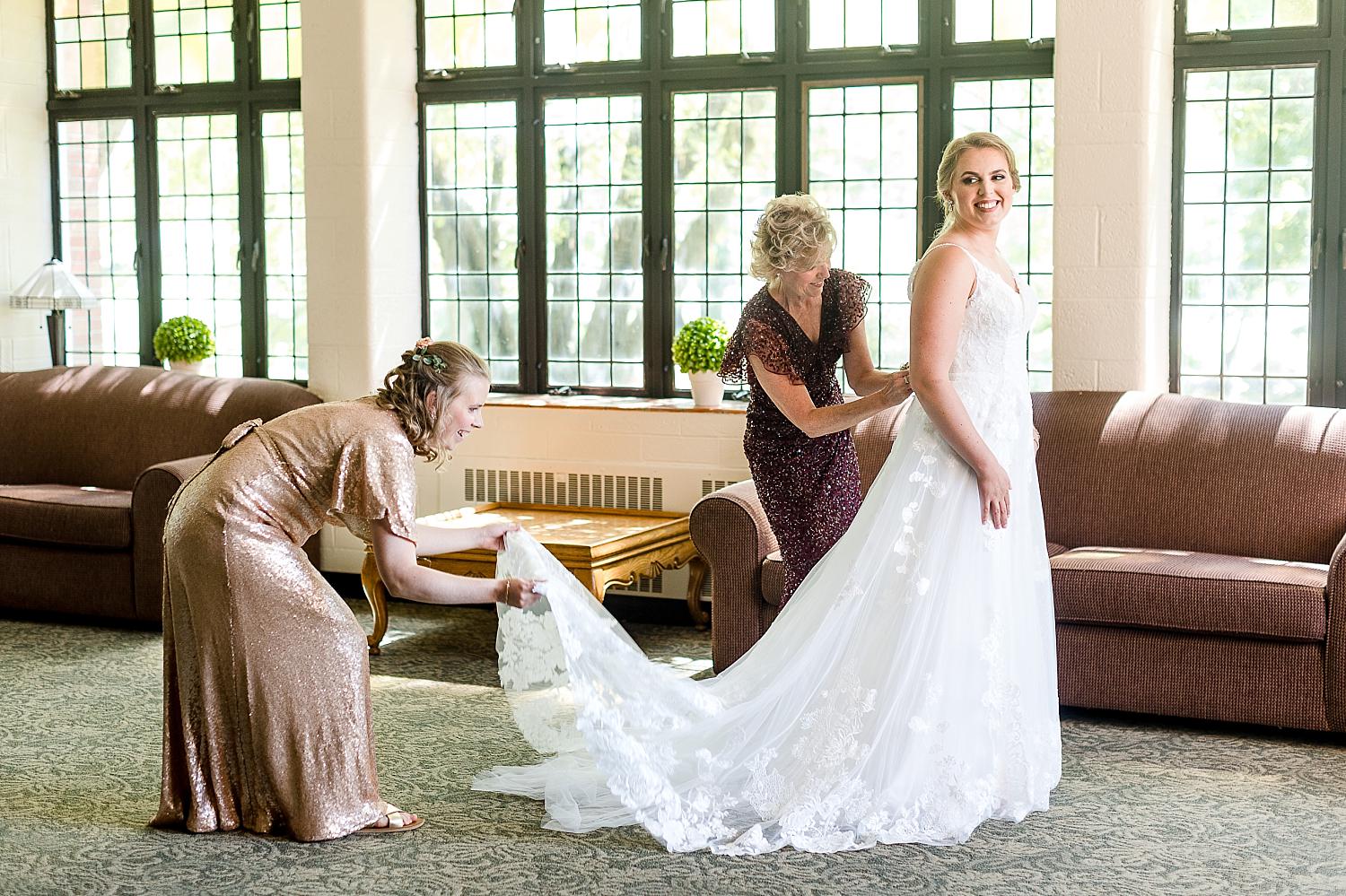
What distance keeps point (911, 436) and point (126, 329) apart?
17.9 ft

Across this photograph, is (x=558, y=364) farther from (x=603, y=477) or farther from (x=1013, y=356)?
(x=1013, y=356)

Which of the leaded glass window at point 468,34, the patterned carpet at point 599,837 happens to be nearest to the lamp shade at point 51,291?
the leaded glass window at point 468,34

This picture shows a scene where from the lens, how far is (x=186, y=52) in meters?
7.70

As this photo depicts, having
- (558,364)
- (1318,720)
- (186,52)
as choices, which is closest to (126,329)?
(186,52)

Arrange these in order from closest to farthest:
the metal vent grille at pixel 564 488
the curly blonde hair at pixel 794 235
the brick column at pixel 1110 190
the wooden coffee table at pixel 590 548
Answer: the curly blonde hair at pixel 794 235
the wooden coffee table at pixel 590 548
the brick column at pixel 1110 190
the metal vent grille at pixel 564 488

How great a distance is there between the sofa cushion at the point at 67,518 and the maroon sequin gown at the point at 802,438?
319 cm

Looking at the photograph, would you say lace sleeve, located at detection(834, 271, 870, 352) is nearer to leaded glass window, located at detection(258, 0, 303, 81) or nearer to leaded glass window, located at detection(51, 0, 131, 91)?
leaded glass window, located at detection(258, 0, 303, 81)

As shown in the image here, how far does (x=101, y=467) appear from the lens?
274 inches

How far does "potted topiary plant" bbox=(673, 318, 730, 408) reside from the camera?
6.33 meters

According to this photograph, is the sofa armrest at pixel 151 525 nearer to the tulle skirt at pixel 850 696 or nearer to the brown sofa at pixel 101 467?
the brown sofa at pixel 101 467

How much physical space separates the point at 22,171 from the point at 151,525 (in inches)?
112

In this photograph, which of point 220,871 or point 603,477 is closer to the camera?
point 220,871

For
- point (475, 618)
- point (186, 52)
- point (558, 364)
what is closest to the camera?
point (475, 618)

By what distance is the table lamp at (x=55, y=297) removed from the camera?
297 inches
